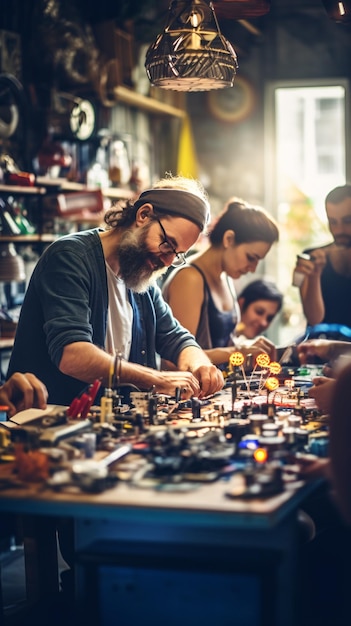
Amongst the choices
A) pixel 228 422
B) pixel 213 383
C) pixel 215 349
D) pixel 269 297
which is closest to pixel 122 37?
pixel 269 297

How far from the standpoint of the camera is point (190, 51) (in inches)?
154

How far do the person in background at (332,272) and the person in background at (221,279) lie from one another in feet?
2.03

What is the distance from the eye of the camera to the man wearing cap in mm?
3678

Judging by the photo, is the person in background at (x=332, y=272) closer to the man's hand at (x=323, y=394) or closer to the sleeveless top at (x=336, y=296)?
the sleeveless top at (x=336, y=296)

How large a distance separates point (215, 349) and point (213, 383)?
0.79 metres

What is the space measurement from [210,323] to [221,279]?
279mm

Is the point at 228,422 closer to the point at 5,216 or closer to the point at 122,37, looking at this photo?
the point at 5,216

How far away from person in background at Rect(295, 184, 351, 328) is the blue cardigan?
2015 millimetres

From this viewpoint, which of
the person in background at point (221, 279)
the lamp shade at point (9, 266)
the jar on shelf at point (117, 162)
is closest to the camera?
the person in background at point (221, 279)

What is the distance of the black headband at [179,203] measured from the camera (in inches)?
160

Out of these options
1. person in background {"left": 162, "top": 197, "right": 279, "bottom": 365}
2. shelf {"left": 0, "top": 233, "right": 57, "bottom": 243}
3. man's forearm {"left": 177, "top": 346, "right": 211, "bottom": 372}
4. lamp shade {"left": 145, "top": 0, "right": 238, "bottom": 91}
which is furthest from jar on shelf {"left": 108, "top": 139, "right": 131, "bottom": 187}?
lamp shade {"left": 145, "top": 0, "right": 238, "bottom": 91}

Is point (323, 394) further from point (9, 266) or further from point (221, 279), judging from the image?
point (9, 266)

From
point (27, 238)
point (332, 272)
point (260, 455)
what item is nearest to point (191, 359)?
point (260, 455)

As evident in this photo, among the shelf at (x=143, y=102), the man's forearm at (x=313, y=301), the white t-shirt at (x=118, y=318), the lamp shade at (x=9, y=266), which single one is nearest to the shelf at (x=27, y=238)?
the lamp shade at (x=9, y=266)
